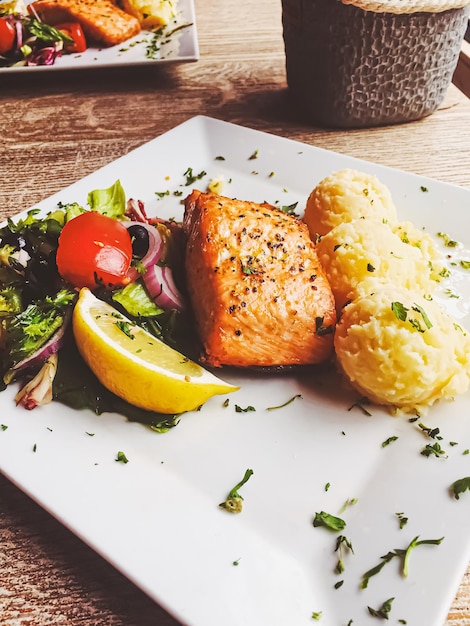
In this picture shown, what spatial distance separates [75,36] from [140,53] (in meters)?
0.42

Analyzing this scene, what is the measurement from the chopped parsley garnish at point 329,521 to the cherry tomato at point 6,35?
3525 millimetres

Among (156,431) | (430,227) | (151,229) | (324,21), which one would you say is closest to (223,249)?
(151,229)

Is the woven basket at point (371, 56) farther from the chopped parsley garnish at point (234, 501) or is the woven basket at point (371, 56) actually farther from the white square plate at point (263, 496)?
the chopped parsley garnish at point (234, 501)

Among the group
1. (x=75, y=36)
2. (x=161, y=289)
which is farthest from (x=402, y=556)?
(x=75, y=36)

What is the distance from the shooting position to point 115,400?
182cm

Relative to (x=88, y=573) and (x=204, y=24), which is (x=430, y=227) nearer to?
(x=88, y=573)

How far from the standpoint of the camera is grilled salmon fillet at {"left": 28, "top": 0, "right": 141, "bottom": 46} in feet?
12.5

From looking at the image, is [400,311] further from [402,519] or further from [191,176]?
[191,176]

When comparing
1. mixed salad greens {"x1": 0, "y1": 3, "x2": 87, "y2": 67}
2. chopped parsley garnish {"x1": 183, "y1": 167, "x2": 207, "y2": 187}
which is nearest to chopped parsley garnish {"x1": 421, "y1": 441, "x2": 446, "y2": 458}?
chopped parsley garnish {"x1": 183, "y1": 167, "x2": 207, "y2": 187}

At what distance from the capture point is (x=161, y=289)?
2.06 m

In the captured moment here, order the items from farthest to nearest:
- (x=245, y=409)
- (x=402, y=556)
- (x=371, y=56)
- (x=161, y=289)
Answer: (x=371, y=56)
(x=161, y=289)
(x=245, y=409)
(x=402, y=556)

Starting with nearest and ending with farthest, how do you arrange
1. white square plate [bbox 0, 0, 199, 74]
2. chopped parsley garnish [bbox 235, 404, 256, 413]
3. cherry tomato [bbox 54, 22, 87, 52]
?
chopped parsley garnish [bbox 235, 404, 256, 413]
white square plate [bbox 0, 0, 199, 74]
cherry tomato [bbox 54, 22, 87, 52]

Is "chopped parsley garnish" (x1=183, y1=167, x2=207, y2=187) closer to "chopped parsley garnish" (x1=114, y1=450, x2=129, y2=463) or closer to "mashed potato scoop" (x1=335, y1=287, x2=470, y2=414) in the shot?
"mashed potato scoop" (x1=335, y1=287, x2=470, y2=414)

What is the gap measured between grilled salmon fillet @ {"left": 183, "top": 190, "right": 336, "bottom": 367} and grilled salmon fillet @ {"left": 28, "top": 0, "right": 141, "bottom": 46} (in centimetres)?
234
